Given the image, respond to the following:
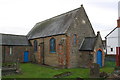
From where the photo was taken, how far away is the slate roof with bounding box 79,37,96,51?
70.9 ft

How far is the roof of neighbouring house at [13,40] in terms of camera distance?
28.2 metres

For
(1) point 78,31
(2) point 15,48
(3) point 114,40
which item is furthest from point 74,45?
(2) point 15,48

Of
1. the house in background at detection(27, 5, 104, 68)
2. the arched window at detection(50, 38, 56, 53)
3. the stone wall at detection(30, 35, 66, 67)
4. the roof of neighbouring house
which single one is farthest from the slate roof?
the roof of neighbouring house

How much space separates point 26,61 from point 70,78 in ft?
62.1

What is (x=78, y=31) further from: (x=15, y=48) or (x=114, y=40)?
(x=15, y=48)

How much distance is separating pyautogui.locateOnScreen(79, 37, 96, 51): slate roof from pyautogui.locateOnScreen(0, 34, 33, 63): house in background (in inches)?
587

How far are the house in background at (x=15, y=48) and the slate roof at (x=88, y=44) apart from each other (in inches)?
587

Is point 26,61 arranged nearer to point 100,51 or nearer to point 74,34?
point 74,34

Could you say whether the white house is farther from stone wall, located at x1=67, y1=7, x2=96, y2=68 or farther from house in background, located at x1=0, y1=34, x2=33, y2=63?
house in background, located at x1=0, y1=34, x2=33, y2=63

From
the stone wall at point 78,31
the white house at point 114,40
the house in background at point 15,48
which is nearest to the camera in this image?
the white house at point 114,40

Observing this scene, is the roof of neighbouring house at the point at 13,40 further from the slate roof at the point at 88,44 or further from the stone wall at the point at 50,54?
the slate roof at the point at 88,44

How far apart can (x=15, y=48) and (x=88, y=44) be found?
690 inches

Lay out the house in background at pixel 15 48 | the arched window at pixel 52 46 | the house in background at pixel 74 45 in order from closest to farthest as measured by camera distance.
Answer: the house in background at pixel 74 45 < the arched window at pixel 52 46 < the house in background at pixel 15 48

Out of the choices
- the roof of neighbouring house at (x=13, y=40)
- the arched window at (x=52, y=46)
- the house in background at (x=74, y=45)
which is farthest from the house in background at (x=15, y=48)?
the arched window at (x=52, y=46)
